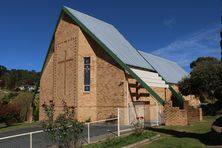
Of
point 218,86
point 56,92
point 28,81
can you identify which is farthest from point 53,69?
point 28,81

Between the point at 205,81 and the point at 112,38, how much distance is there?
13411 millimetres

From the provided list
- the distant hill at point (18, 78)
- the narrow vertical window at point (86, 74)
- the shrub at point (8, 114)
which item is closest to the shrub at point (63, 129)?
the narrow vertical window at point (86, 74)

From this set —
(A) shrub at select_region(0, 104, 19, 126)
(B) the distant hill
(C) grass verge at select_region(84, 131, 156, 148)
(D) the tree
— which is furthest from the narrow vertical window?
(B) the distant hill

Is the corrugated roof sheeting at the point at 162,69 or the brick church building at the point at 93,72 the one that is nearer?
the brick church building at the point at 93,72

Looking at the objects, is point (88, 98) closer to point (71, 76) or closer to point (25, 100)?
point (71, 76)

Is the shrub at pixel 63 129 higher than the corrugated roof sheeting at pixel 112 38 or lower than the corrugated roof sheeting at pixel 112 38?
lower

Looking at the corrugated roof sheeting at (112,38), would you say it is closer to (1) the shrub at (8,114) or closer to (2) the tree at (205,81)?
(2) the tree at (205,81)

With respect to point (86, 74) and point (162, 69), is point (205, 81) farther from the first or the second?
point (86, 74)

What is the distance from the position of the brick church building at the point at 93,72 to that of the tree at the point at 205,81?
7440mm

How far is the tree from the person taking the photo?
119 ft

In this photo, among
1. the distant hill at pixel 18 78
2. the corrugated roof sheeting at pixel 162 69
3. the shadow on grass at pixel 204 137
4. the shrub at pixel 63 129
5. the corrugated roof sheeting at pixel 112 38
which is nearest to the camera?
the shrub at pixel 63 129

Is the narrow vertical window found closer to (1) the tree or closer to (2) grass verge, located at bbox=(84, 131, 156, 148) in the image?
(2) grass verge, located at bbox=(84, 131, 156, 148)

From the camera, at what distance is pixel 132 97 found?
2606 cm

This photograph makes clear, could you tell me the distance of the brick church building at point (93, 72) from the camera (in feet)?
83.9
